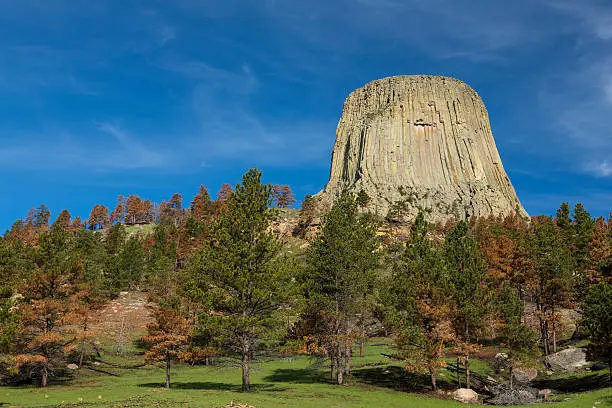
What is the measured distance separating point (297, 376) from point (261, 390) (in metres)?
11.0

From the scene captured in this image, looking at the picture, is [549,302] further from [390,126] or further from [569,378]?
[390,126]

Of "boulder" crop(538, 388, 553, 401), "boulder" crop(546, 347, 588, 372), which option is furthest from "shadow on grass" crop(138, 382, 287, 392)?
"boulder" crop(546, 347, 588, 372)

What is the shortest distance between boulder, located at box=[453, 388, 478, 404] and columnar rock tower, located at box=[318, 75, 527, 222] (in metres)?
124

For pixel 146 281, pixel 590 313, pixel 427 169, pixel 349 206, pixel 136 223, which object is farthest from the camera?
pixel 136 223

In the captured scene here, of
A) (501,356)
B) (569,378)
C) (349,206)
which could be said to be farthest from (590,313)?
(349,206)

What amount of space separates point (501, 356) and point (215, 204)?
9854cm

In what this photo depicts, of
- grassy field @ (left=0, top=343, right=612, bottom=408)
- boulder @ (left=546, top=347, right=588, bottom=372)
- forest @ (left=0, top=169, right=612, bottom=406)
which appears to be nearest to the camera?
grassy field @ (left=0, top=343, right=612, bottom=408)

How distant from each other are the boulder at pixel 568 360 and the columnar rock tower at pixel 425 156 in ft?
371

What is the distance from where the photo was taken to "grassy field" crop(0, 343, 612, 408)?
95.3 ft

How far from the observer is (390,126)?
18662 centimetres

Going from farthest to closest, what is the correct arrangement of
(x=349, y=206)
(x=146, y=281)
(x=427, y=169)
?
1. (x=427, y=169)
2. (x=146, y=281)
3. (x=349, y=206)

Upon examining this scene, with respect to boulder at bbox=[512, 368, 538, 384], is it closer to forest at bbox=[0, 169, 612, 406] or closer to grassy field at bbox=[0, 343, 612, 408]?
forest at bbox=[0, 169, 612, 406]

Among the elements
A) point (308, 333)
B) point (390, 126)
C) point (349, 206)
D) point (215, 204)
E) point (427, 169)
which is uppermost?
point (390, 126)

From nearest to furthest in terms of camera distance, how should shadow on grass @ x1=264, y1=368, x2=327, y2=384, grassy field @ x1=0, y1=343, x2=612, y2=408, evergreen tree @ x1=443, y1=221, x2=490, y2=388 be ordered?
grassy field @ x1=0, y1=343, x2=612, y2=408
evergreen tree @ x1=443, y1=221, x2=490, y2=388
shadow on grass @ x1=264, y1=368, x2=327, y2=384
